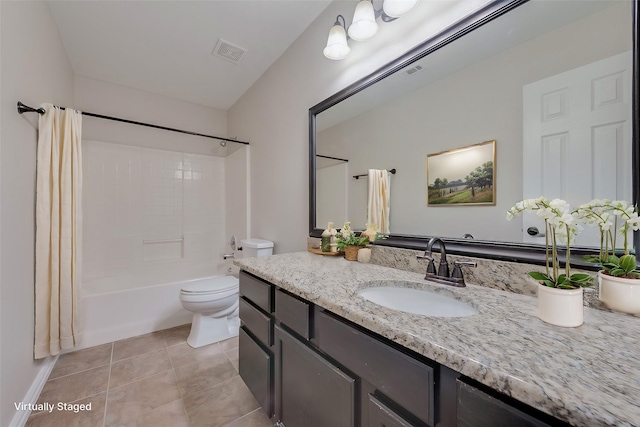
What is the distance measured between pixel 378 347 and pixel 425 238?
633 mm

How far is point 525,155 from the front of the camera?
0.86 m

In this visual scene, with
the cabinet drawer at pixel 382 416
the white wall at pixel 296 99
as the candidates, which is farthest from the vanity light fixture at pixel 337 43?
the cabinet drawer at pixel 382 416

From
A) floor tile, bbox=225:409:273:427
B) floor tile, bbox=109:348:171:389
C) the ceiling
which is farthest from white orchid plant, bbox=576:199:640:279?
floor tile, bbox=109:348:171:389

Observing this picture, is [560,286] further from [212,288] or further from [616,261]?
[212,288]

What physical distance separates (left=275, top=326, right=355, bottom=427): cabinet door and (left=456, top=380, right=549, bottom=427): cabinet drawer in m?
0.33

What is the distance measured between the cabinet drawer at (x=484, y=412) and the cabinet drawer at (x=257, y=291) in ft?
2.69

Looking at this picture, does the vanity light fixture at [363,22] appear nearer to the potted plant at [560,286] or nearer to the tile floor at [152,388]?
the potted plant at [560,286]

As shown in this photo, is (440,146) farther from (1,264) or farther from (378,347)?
(1,264)

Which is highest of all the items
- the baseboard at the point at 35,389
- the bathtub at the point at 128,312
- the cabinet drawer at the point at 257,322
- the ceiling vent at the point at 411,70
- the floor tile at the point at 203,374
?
the ceiling vent at the point at 411,70

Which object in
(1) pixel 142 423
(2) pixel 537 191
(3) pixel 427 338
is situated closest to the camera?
(3) pixel 427 338

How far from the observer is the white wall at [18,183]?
1184mm

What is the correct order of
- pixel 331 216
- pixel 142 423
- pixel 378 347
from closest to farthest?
pixel 378 347 → pixel 142 423 → pixel 331 216

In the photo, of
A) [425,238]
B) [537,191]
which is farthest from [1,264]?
[537,191]

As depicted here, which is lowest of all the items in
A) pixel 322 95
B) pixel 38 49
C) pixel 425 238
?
pixel 425 238
